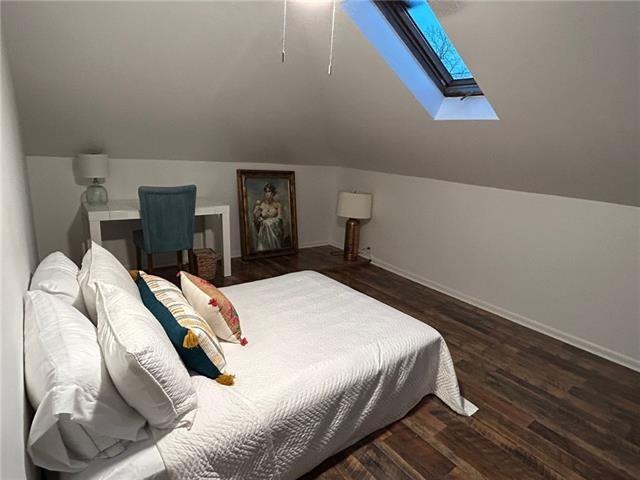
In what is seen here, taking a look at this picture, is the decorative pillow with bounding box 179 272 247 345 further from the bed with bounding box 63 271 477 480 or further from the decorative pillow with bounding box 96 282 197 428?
the decorative pillow with bounding box 96 282 197 428

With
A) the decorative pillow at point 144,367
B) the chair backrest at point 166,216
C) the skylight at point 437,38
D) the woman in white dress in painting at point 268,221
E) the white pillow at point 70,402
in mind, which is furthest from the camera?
the woman in white dress in painting at point 268,221

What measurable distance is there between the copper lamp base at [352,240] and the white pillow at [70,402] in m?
3.34

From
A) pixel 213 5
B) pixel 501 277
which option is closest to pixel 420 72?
pixel 213 5

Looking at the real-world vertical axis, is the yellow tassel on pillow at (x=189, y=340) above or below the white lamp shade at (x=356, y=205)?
below

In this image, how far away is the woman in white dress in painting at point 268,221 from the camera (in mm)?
4293

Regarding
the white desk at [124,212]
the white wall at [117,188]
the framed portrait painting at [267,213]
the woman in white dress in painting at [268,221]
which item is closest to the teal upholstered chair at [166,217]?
the white desk at [124,212]

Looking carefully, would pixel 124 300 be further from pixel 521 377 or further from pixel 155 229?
pixel 521 377

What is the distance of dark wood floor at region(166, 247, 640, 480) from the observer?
1.68 meters

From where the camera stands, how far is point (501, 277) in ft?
10.5

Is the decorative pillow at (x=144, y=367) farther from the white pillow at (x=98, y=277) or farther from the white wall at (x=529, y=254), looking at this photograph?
the white wall at (x=529, y=254)

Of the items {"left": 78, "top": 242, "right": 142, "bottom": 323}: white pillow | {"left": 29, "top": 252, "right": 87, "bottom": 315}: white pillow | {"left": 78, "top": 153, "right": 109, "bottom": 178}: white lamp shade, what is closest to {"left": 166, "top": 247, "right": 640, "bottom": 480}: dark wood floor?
{"left": 78, "top": 242, "right": 142, "bottom": 323}: white pillow

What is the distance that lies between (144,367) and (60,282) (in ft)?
2.67

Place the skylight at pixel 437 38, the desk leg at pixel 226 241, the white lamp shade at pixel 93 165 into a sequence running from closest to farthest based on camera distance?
the skylight at pixel 437 38 → the white lamp shade at pixel 93 165 → the desk leg at pixel 226 241

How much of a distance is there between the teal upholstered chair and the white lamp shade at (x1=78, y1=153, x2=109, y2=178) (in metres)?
0.55
